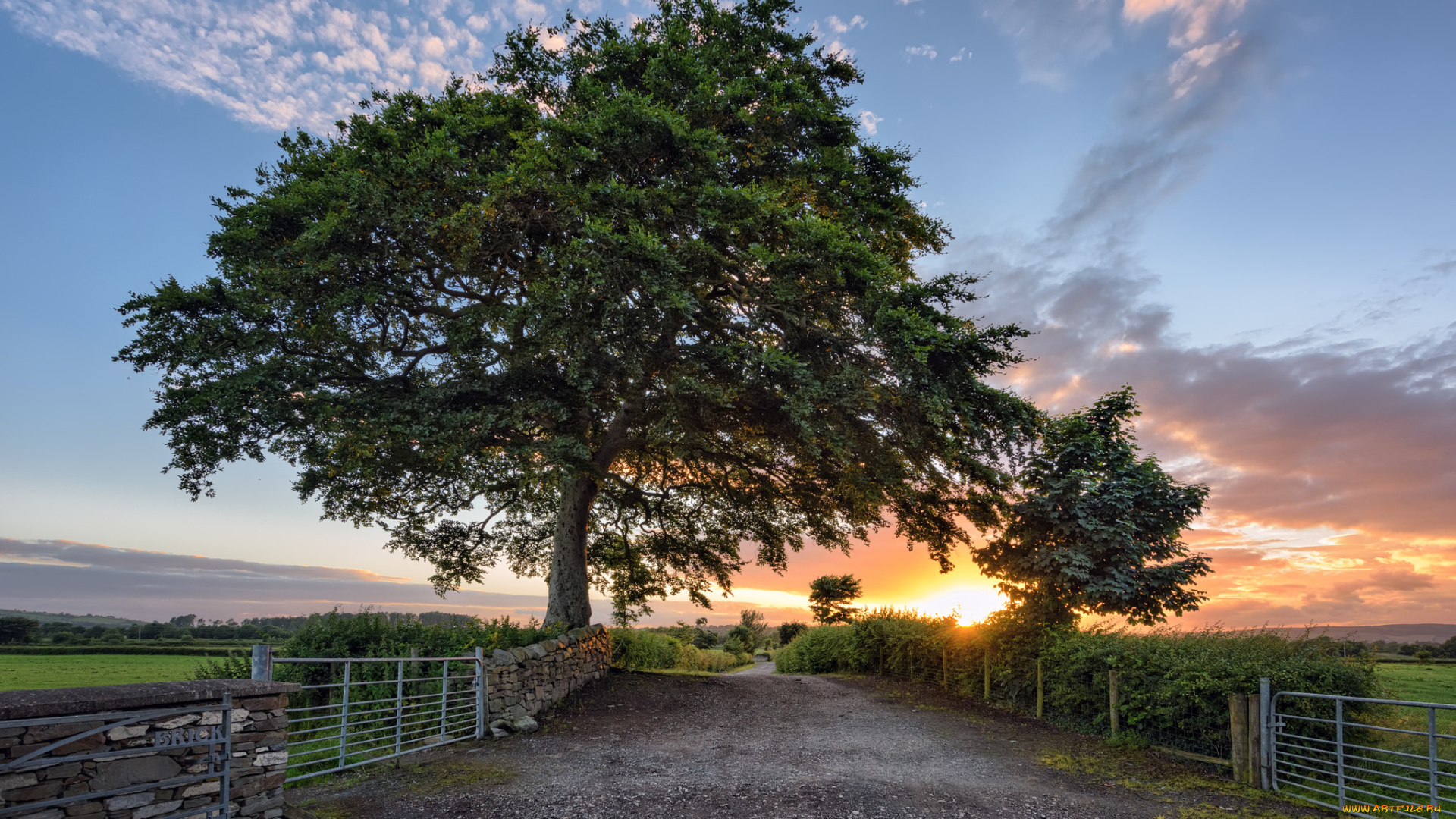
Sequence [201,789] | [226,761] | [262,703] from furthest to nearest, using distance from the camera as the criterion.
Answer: [262,703]
[226,761]
[201,789]

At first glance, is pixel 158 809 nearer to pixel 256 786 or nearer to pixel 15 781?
pixel 256 786

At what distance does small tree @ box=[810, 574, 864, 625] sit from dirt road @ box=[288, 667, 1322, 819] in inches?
713

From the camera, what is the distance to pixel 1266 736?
27.6 feet

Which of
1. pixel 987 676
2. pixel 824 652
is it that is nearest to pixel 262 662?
pixel 987 676

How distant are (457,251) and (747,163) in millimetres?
5851

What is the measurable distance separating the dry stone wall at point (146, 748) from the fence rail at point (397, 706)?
9.54ft

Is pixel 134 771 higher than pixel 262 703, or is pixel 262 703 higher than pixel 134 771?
pixel 262 703

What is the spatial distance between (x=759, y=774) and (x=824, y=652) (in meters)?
14.4

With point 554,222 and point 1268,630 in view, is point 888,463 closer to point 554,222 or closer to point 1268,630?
point 1268,630

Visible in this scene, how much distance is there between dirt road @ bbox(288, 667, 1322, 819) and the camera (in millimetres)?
7195

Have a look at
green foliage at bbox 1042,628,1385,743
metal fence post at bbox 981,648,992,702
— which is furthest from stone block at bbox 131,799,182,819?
metal fence post at bbox 981,648,992,702

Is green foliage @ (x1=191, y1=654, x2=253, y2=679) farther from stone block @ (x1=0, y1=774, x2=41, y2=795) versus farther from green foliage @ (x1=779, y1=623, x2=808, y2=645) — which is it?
green foliage @ (x1=779, y1=623, x2=808, y2=645)

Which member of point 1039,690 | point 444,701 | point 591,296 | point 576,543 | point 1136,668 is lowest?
point 1039,690

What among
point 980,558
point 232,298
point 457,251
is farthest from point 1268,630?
point 232,298
